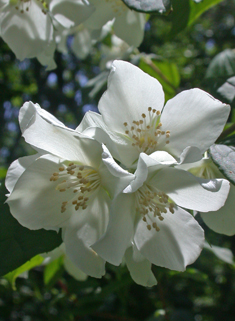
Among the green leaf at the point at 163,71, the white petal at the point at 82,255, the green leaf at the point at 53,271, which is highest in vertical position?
the green leaf at the point at 163,71

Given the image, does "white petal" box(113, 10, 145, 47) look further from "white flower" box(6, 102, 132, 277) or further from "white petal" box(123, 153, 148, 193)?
"white petal" box(123, 153, 148, 193)

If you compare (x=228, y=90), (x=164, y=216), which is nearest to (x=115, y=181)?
(x=164, y=216)

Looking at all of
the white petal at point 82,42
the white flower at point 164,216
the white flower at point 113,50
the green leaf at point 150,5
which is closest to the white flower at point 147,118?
the white flower at point 164,216

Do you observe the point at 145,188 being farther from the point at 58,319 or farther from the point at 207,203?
the point at 58,319

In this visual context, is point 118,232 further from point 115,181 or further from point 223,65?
point 223,65

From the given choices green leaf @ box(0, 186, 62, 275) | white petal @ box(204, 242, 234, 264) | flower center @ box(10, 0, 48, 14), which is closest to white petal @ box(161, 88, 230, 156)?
green leaf @ box(0, 186, 62, 275)

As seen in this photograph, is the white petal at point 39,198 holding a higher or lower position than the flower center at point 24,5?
lower

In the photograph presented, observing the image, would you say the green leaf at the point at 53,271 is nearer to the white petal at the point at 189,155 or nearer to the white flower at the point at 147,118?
the white flower at the point at 147,118

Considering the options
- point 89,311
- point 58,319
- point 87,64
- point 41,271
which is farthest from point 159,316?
point 87,64
